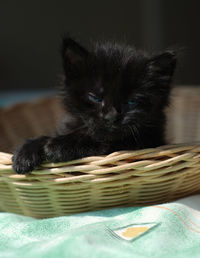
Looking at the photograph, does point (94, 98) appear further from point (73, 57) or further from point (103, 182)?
point (103, 182)

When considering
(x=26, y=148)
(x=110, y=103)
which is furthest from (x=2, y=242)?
(x=110, y=103)

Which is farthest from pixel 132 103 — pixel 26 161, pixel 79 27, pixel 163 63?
pixel 79 27

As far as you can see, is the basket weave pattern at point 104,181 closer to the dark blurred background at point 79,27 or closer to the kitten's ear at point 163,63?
the kitten's ear at point 163,63

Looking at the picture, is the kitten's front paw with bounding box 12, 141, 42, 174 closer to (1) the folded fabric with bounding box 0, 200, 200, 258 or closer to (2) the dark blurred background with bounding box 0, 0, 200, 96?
(1) the folded fabric with bounding box 0, 200, 200, 258

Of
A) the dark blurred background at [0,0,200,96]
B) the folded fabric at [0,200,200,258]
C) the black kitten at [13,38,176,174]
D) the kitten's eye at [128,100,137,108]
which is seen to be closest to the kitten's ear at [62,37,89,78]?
the black kitten at [13,38,176,174]

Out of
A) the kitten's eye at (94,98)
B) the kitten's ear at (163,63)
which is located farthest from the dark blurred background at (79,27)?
the kitten's eye at (94,98)
